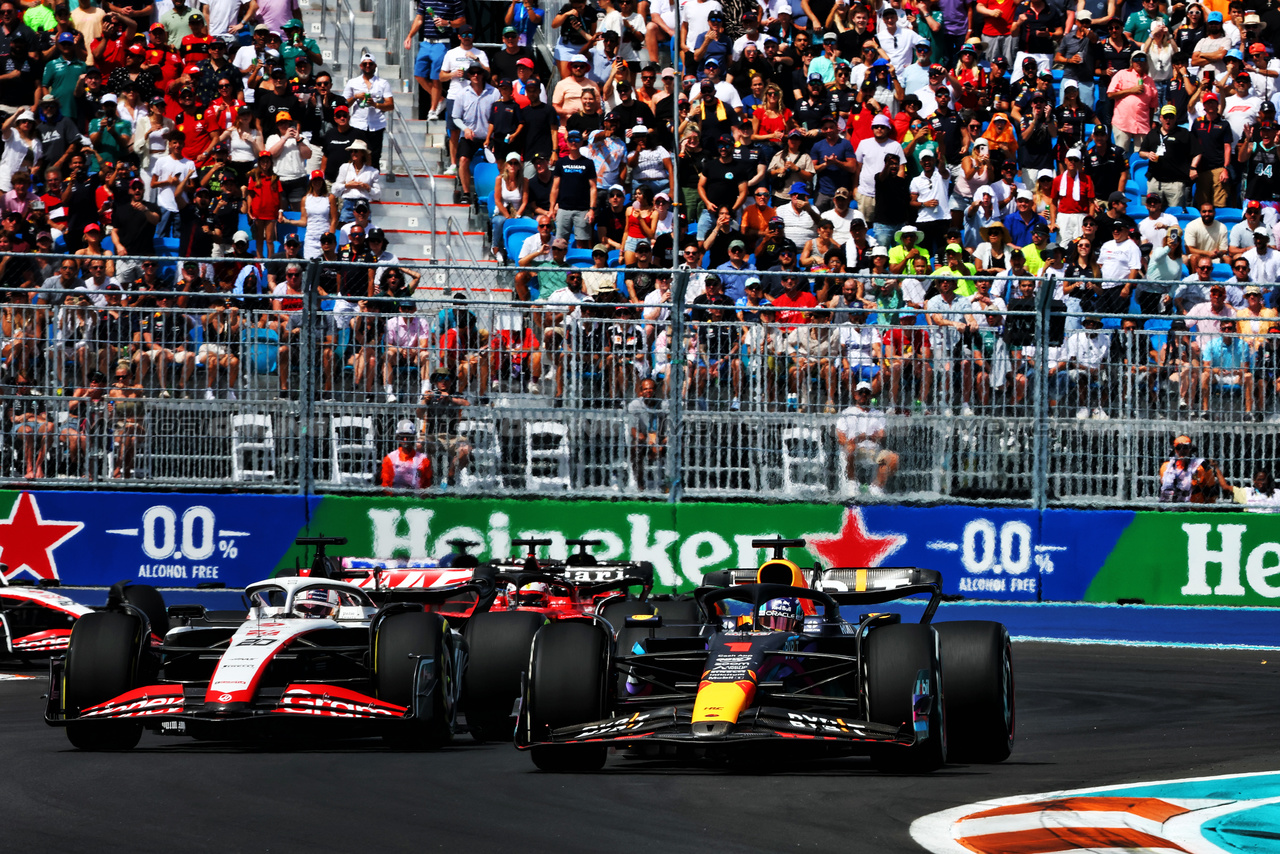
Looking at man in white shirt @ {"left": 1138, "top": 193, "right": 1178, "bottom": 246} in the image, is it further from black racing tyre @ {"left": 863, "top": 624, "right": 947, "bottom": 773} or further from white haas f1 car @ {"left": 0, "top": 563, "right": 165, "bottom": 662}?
black racing tyre @ {"left": 863, "top": 624, "right": 947, "bottom": 773}

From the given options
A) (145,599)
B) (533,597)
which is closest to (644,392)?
(533,597)

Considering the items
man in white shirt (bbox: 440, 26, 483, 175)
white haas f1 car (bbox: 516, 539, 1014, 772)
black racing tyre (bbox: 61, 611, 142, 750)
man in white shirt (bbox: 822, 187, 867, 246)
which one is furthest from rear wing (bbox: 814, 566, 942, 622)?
man in white shirt (bbox: 440, 26, 483, 175)

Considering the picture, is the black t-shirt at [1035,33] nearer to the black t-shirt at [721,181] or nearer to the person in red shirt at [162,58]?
the black t-shirt at [721,181]

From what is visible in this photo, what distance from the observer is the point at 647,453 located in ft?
57.6

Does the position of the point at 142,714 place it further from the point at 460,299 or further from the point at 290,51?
the point at 290,51

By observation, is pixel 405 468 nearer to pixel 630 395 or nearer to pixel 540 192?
pixel 630 395

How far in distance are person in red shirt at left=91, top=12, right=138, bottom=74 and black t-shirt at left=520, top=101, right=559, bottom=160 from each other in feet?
16.2

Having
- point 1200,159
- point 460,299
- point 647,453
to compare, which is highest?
point 1200,159

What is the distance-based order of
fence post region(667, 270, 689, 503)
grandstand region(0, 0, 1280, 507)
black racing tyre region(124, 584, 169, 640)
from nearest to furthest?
black racing tyre region(124, 584, 169, 640) → grandstand region(0, 0, 1280, 507) → fence post region(667, 270, 689, 503)

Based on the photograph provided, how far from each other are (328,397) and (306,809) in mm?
9423

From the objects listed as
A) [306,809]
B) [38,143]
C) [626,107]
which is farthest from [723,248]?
[306,809]

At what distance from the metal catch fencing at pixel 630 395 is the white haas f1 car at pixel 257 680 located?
5.61 metres

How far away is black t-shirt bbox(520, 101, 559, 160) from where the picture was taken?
901 inches

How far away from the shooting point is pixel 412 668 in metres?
10.8
